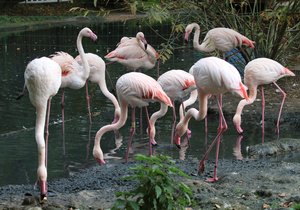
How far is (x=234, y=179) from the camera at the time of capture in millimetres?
5770

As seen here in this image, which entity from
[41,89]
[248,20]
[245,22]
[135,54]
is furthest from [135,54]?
[41,89]

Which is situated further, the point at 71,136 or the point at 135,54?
the point at 135,54

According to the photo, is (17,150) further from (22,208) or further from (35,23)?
(35,23)

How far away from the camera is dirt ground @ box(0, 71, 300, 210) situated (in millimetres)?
4891

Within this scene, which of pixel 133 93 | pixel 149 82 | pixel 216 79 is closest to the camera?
pixel 216 79

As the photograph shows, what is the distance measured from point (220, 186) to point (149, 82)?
74.1 inches

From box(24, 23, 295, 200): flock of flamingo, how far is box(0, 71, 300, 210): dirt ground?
0.24 metres

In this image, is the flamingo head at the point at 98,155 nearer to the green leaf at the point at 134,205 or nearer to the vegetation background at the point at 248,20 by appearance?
the green leaf at the point at 134,205

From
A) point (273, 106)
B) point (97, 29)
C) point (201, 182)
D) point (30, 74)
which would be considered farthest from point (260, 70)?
point (97, 29)

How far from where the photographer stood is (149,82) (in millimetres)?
Answer: 7031

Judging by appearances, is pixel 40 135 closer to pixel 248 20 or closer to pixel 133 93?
pixel 133 93

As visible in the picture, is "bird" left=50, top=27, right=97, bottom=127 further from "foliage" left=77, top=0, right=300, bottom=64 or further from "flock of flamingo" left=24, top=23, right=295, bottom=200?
"foliage" left=77, top=0, right=300, bottom=64

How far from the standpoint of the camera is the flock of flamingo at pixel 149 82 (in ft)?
17.9

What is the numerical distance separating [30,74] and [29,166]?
1494mm
